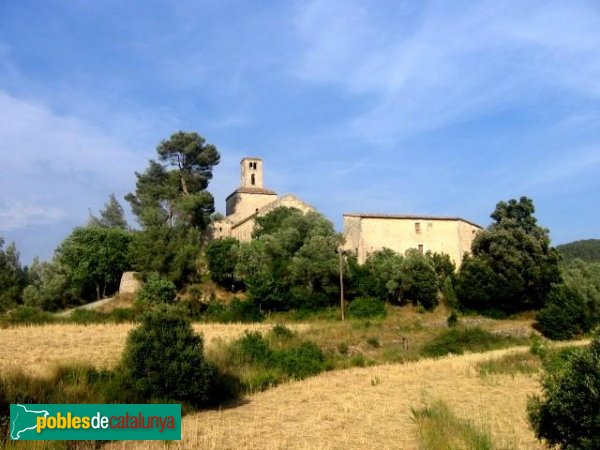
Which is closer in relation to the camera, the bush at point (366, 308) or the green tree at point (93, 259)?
the bush at point (366, 308)

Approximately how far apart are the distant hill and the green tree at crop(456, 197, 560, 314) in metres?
60.1

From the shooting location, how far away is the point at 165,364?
13.6 meters

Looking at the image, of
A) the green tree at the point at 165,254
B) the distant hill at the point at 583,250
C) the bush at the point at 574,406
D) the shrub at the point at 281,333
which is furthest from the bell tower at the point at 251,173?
the distant hill at the point at 583,250

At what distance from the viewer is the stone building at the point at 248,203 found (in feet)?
157

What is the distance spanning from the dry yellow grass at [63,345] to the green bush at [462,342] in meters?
6.92

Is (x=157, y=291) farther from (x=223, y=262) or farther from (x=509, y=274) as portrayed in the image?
(x=509, y=274)

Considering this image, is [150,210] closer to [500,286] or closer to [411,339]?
[411,339]

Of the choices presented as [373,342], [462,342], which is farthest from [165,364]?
[462,342]

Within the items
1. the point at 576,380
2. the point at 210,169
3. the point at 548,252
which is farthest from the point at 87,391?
the point at 210,169

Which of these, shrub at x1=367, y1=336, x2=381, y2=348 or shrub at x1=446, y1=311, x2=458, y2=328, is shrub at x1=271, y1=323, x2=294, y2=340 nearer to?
shrub at x1=367, y1=336, x2=381, y2=348

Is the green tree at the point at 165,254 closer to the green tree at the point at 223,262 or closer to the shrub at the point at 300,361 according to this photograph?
the green tree at the point at 223,262

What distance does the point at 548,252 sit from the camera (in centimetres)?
3844

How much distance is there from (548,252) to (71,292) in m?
35.3

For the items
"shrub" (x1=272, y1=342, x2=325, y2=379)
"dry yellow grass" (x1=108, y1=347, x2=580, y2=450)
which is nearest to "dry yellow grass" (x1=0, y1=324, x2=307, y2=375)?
"shrub" (x1=272, y1=342, x2=325, y2=379)
